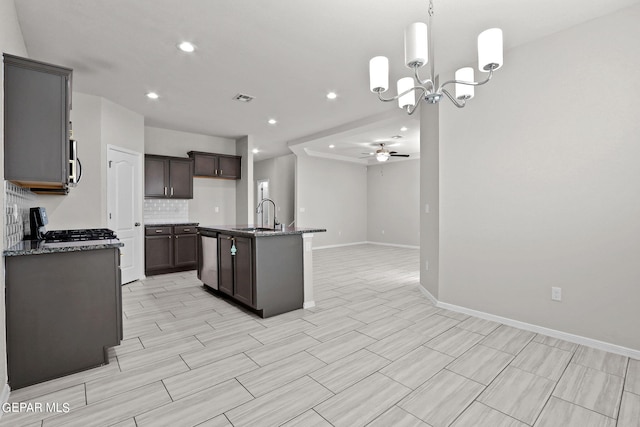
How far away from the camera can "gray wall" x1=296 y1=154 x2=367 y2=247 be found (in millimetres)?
8570

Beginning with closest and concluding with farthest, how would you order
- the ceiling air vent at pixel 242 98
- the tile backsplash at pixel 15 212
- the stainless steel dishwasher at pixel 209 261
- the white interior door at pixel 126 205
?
the tile backsplash at pixel 15 212
the stainless steel dishwasher at pixel 209 261
the ceiling air vent at pixel 242 98
the white interior door at pixel 126 205

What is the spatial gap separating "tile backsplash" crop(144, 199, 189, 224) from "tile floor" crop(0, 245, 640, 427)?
2.89 meters

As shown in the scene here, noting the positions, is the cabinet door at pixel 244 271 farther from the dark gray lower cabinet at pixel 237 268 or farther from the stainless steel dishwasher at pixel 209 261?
the stainless steel dishwasher at pixel 209 261

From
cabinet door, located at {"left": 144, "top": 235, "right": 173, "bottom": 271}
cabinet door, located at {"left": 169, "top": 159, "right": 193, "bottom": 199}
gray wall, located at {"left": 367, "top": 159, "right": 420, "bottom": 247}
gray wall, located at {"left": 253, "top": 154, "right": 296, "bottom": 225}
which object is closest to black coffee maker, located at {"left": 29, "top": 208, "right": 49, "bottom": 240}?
cabinet door, located at {"left": 144, "top": 235, "right": 173, "bottom": 271}

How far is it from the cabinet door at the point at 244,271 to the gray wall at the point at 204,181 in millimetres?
Result: 3346

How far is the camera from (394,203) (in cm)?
948

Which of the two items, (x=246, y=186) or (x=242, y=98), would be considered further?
(x=246, y=186)

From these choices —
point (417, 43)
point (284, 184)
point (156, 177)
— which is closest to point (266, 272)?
point (417, 43)

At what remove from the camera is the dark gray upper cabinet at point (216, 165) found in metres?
6.18

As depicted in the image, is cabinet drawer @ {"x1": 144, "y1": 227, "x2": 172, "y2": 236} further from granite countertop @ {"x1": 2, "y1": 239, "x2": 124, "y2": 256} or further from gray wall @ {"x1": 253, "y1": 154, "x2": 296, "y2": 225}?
gray wall @ {"x1": 253, "y1": 154, "x2": 296, "y2": 225}

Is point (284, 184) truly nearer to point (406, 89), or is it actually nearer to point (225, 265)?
point (225, 265)

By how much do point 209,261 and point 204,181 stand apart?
2.85 m

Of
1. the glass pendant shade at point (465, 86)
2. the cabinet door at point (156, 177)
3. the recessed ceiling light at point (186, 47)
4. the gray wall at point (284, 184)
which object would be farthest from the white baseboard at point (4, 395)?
the gray wall at point (284, 184)

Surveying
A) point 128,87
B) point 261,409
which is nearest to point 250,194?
point 128,87
